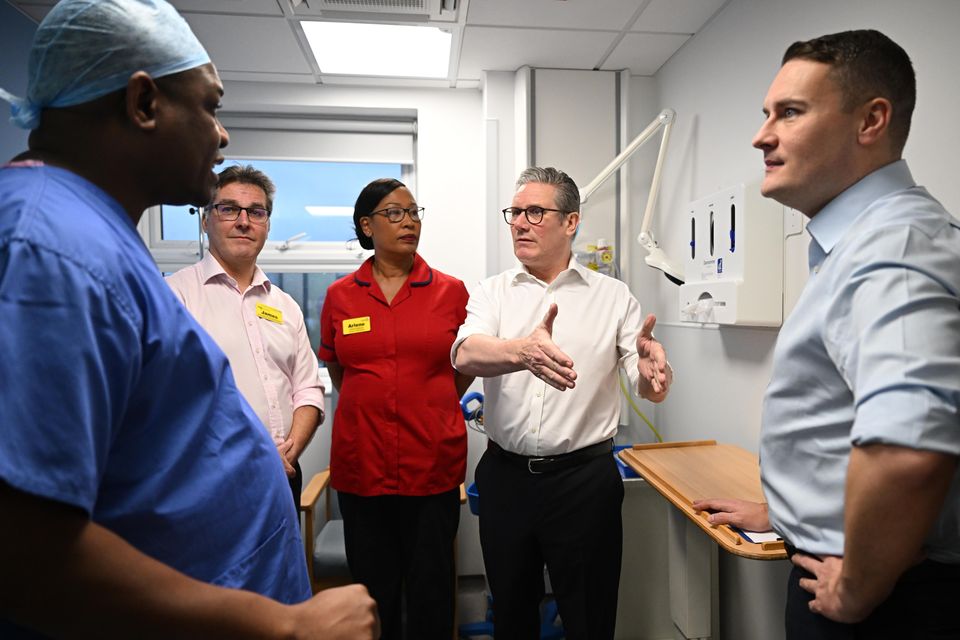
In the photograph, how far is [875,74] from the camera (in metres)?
0.95

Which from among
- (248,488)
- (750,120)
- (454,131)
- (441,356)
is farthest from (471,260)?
(248,488)

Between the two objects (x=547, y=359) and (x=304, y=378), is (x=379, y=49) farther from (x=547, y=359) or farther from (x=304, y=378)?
(x=547, y=359)

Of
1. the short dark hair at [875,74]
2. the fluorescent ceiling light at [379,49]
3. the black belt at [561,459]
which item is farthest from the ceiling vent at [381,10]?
the black belt at [561,459]

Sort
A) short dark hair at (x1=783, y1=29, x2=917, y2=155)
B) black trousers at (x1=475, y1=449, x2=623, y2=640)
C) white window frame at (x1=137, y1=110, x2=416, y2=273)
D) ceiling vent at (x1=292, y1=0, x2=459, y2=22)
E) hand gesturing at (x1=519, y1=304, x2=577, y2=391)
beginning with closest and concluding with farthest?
short dark hair at (x1=783, y1=29, x2=917, y2=155), hand gesturing at (x1=519, y1=304, x2=577, y2=391), black trousers at (x1=475, y1=449, x2=623, y2=640), ceiling vent at (x1=292, y1=0, x2=459, y2=22), white window frame at (x1=137, y1=110, x2=416, y2=273)

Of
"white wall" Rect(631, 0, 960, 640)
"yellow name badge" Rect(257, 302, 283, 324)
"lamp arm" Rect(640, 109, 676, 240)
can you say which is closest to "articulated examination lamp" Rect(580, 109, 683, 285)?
"lamp arm" Rect(640, 109, 676, 240)

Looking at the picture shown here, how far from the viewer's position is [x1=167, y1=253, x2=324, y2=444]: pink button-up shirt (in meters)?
Result: 1.66

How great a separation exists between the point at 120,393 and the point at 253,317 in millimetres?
1264

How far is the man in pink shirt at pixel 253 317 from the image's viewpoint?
5.49 ft

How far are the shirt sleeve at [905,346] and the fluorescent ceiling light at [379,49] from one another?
2176mm

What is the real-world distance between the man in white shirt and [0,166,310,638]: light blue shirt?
0.89 m

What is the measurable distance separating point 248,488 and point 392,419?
1203 millimetres

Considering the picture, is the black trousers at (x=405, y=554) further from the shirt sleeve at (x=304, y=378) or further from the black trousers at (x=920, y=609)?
the black trousers at (x=920, y=609)

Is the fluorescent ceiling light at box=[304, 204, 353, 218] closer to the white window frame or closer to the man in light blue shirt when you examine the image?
the white window frame

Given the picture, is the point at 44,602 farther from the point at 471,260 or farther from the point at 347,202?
the point at 347,202
